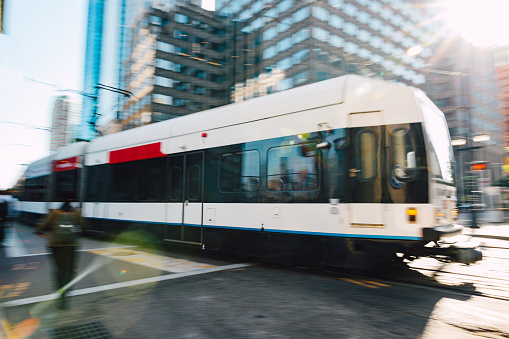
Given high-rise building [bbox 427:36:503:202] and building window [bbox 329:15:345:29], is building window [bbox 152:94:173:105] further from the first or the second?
high-rise building [bbox 427:36:503:202]

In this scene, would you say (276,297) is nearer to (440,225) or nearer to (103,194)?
(440,225)

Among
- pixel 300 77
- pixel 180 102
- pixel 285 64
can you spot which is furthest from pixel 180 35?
pixel 300 77

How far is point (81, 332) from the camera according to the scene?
12.5 ft

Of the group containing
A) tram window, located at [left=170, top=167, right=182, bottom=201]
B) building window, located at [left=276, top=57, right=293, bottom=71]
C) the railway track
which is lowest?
the railway track

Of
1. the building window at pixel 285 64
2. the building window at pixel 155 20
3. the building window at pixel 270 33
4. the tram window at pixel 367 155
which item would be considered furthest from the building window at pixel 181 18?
the tram window at pixel 367 155

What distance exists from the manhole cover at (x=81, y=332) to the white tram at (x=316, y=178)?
6.53 feet

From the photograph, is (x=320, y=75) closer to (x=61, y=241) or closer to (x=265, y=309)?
(x=265, y=309)

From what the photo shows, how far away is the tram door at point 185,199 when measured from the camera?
28.1ft

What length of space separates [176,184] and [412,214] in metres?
5.92

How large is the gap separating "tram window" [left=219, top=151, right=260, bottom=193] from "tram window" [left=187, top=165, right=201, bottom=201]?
81 cm

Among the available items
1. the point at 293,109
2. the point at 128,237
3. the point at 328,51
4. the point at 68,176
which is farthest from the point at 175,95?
the point at 293,109

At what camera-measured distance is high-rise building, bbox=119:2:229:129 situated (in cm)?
5872

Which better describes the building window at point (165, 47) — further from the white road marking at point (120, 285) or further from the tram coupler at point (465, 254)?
the tram coupler at point (465, 254)

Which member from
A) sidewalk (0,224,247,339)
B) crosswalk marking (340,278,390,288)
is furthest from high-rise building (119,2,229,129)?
crosswalk marking (340,278,390,288)
